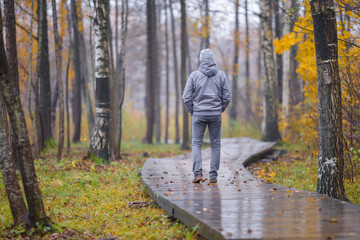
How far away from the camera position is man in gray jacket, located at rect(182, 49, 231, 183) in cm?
691

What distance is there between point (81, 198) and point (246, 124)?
59.6 feet

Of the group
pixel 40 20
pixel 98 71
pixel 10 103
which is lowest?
pixel 10 103

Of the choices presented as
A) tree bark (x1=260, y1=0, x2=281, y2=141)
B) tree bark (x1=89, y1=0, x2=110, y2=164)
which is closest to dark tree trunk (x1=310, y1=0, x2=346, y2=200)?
tree bark (x1=89, y1=0, x2=110, y2=164)

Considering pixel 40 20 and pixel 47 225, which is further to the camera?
pixel 40 20

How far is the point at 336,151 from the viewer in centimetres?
589

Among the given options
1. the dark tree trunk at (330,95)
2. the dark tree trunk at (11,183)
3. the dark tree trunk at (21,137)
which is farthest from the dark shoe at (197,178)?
the dark tree trunk at (11,183)

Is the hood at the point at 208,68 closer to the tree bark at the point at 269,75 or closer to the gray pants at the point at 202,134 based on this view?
the gray pants at the point at 202,134

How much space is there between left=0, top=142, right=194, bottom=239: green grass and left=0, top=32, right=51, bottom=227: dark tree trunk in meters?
→ 0.48

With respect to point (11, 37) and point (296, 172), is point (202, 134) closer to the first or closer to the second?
point (296, 172)

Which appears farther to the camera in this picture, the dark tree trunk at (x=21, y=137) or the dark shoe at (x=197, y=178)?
the dark shoe at (x=197, y=178)

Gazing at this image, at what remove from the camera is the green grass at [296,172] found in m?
7.46

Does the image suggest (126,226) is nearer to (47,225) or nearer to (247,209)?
(47,225)

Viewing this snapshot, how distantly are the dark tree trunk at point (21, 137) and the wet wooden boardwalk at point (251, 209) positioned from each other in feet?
5.89

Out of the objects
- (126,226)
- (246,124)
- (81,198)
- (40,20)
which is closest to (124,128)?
(246,124)
